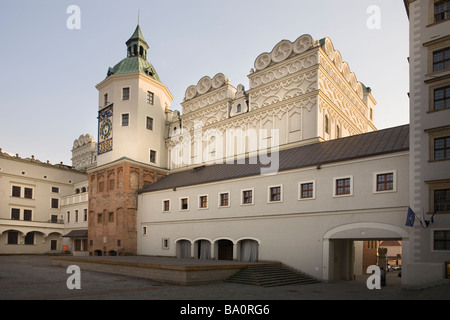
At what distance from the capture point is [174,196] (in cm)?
3822

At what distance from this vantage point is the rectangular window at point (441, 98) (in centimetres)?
2102

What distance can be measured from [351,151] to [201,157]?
1894 centimetres

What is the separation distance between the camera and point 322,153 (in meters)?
29.3

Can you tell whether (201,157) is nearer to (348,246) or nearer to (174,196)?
(174,196)

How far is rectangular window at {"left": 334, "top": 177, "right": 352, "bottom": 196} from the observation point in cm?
2597

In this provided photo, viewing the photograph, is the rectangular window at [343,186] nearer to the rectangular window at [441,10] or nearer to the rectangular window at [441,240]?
the rectangular window at [441,240]

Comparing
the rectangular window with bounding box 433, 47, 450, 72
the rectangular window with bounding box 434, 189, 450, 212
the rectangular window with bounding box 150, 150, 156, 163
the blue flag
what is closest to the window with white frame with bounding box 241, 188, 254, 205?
the blue flag

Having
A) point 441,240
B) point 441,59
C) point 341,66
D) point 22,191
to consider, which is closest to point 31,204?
point 22,191

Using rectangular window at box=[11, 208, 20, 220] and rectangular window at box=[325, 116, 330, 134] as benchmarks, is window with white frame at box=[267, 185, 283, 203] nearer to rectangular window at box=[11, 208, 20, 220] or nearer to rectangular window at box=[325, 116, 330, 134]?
rectangular window at box=[325, 116, 330, 134]
